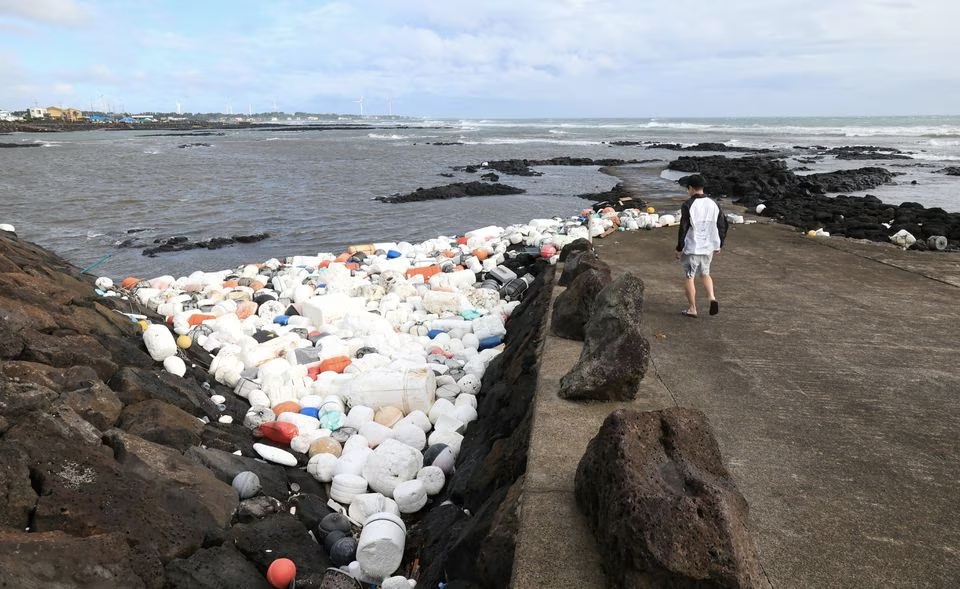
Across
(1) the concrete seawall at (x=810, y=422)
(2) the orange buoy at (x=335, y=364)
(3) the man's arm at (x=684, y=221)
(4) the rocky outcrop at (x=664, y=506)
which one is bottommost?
(2) the orange buoy at (x=335, y=364)

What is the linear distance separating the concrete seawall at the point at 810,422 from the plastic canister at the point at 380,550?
1068 millimetres

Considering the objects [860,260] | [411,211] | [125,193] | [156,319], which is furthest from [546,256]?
[125,193]

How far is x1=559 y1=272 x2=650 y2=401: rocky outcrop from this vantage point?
10.8 ft

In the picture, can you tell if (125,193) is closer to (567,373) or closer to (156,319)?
(156,319)

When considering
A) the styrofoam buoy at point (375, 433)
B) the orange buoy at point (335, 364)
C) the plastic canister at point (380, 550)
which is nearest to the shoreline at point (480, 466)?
the plastic canister at point (380, 550)

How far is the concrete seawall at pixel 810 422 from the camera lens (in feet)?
7.32

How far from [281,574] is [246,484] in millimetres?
838

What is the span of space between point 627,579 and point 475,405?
3263mm

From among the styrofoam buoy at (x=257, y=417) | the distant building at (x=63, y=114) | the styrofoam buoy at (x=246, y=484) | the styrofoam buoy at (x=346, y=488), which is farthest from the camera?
the distant building at (x=63, y=114)

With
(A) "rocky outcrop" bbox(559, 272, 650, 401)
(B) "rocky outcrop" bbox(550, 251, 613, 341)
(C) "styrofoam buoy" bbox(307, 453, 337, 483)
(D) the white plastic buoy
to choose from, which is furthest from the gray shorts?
(D) the white plastic buoy

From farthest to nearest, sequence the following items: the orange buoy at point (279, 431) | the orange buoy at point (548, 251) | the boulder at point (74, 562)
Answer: the orange buoy at point (548, 251)
the orange buoy at point (279, 431)
the boulder at point (74, 562)

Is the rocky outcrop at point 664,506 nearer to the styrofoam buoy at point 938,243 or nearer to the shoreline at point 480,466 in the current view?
the shoreline at point 480,466

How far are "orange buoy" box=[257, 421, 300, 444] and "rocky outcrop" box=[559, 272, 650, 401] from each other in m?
2.35

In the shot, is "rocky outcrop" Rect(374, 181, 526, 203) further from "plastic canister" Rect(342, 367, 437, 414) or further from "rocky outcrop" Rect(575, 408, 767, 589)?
"rocky outcrop" Rect(575, 408, 767, 589)
